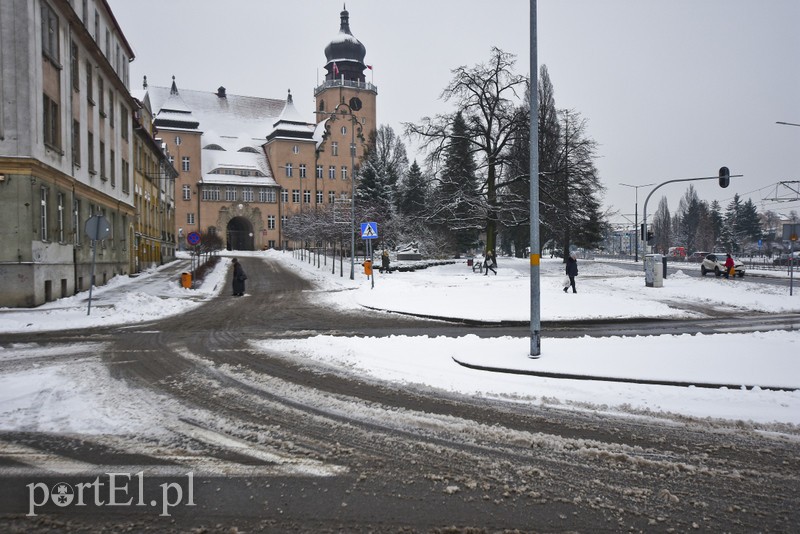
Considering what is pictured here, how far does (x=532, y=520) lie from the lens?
3.90m

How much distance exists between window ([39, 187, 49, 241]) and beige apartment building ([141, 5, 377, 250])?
191 ft

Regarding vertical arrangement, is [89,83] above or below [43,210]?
above

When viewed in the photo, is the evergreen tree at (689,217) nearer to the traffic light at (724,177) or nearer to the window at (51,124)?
the traffic light at (724,177)

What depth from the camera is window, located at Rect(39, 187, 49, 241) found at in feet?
66.0

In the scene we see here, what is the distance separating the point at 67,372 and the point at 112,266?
79.9 feet

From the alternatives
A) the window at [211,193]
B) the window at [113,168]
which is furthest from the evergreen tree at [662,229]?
the window at [113,168]

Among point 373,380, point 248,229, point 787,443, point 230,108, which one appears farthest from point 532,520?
point 230,108

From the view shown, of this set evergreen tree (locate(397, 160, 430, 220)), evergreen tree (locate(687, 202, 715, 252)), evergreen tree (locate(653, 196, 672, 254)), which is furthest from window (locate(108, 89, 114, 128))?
evergreen tree (locate(653, 196, 672, 254))

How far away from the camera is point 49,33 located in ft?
70.7

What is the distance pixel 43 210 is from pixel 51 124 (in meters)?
3.50

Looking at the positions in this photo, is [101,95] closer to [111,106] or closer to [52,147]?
[111,106]

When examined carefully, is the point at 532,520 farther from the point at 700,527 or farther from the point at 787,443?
the point at 787,443

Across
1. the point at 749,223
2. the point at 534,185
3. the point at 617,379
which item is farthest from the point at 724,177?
the point at 749,223

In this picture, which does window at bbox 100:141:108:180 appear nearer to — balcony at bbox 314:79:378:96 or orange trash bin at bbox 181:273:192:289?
orange trash bin at bbox 181:273:192:289
